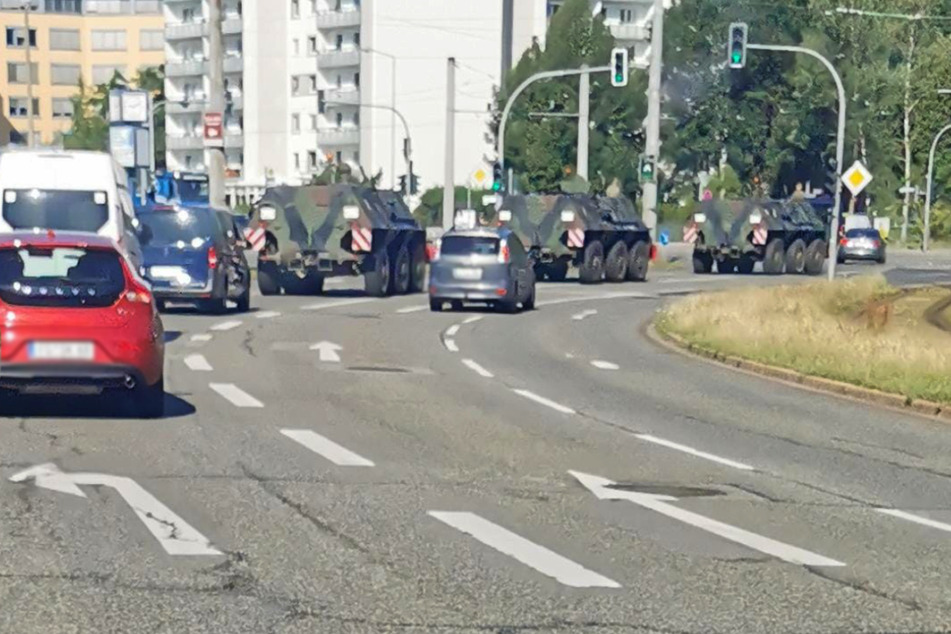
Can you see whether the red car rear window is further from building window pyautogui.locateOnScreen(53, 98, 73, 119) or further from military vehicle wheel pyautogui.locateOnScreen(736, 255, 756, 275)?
building window pyautogui.locateOnScreen(53, 98, 73, 119)

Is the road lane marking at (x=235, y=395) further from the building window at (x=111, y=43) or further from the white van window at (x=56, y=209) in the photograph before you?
the building window at (x=111, y=43)

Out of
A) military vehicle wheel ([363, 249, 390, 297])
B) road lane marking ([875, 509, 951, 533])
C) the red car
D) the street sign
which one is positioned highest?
the street sign

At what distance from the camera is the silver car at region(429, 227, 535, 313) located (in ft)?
108

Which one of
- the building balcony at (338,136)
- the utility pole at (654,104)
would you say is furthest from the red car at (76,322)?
the building balcony at (338,136)

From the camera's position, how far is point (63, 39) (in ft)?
437

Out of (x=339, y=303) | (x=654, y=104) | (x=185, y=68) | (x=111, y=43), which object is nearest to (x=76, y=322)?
(x=339, y=303)

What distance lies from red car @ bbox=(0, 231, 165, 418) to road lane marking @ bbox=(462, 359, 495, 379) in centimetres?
602

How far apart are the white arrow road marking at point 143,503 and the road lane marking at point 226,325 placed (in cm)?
1487

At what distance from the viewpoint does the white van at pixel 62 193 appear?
89.1ft

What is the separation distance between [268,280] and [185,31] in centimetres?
7776

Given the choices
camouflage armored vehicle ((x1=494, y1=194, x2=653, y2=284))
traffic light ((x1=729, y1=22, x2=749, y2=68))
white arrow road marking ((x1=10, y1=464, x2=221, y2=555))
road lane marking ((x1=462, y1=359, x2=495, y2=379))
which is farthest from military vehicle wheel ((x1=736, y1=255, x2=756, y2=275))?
white arrow road marking ((x1=10, y1=464, x2=221, y2=555))

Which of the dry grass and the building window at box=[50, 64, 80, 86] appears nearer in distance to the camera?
the dry grass

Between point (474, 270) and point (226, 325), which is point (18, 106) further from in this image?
point (226, 325)

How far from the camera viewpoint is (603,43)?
95.4 metres
